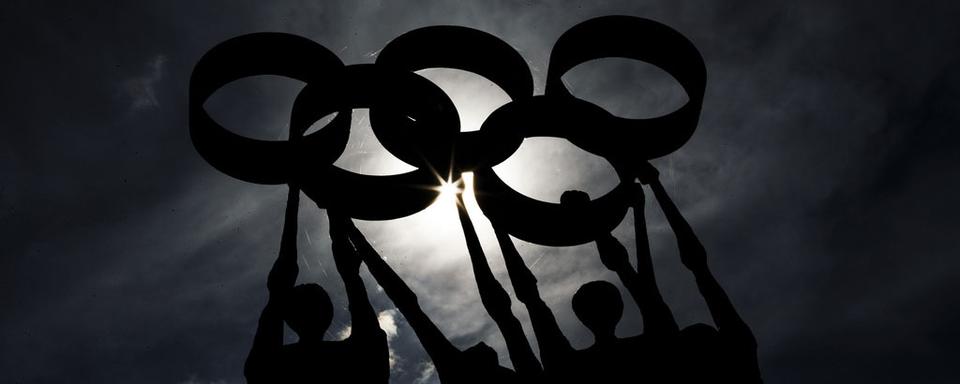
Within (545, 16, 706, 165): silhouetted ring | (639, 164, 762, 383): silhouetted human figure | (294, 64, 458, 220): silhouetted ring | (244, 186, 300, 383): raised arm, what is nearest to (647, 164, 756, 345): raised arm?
(639, 164, 762, 383): silhouetted human figure

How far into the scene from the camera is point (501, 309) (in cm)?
603

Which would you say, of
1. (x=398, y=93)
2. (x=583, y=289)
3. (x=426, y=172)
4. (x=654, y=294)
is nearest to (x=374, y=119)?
(x=398, y=93)

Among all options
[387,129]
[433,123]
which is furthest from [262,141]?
[433,123]

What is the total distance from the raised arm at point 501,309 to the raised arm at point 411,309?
1.66 feet

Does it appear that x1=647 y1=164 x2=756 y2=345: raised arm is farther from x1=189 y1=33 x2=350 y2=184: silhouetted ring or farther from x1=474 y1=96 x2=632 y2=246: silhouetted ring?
x1=189 y1=33 x2=350 y2=184: silhouetted ring

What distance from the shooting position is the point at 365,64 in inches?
316

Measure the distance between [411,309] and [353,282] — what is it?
0.64 metres

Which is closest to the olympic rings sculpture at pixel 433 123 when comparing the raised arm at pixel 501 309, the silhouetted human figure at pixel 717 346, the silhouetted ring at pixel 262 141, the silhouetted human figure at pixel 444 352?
the silhouetted ring at pixel 262 141

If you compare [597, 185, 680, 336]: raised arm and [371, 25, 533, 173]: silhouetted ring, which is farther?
[371, 25, 533, 173]: silhouetted ring

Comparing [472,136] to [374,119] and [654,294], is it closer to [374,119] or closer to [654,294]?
[374,119]

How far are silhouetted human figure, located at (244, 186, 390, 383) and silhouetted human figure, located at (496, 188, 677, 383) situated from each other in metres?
1.35

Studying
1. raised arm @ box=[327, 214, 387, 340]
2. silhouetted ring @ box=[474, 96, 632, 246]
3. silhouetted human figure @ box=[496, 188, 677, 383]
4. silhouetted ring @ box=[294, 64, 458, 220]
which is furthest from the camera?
silhouetted ring @ box=[474, 96, 632, 246]

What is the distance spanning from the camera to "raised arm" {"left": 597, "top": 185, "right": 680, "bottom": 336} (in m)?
6.00

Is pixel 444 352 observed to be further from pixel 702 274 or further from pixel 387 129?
pixel 387 129
